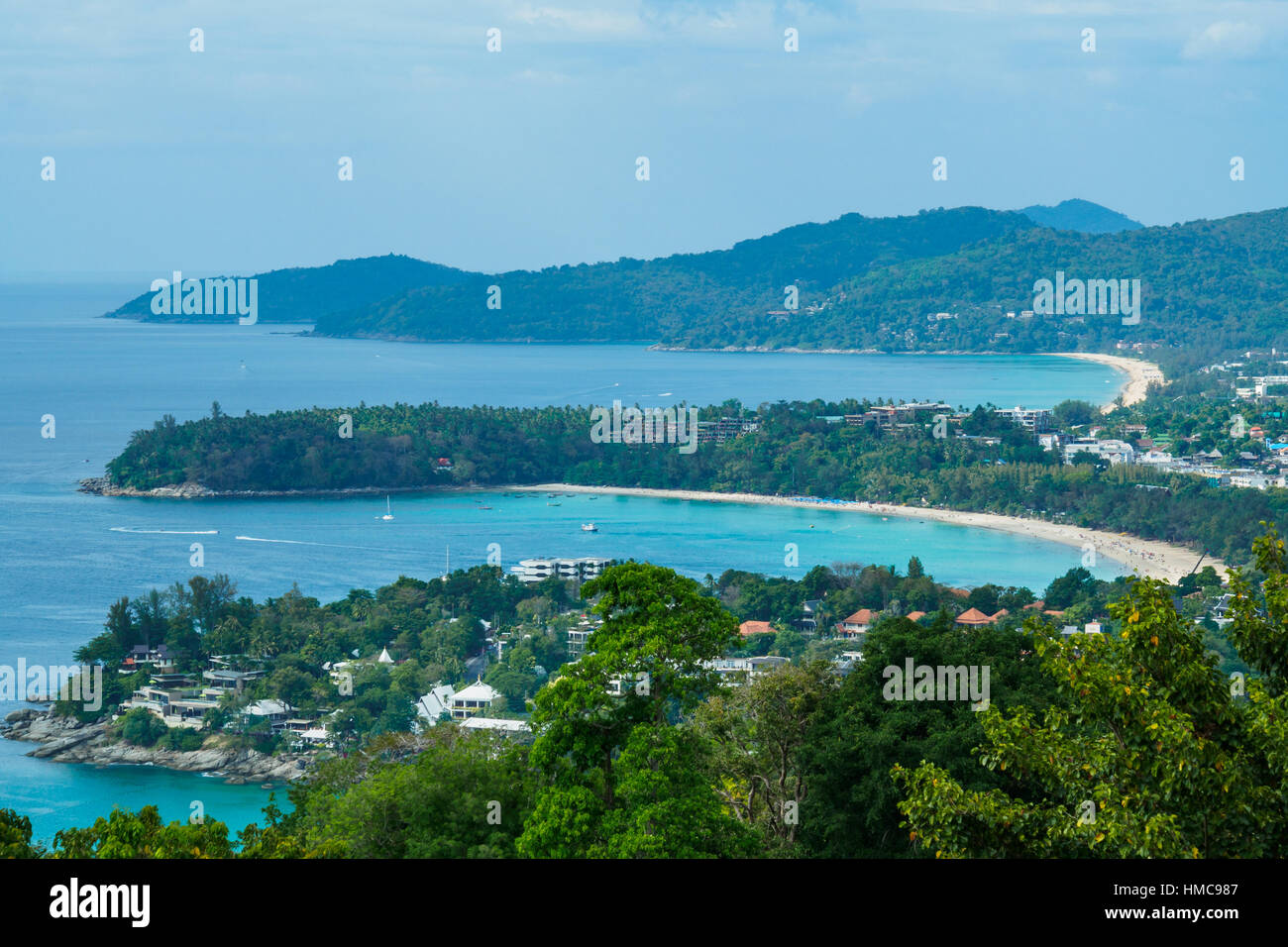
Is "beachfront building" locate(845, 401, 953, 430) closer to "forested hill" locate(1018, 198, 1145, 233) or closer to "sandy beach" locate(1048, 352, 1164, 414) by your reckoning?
"sandy beach" locate(1048, 352, 1164, 414)

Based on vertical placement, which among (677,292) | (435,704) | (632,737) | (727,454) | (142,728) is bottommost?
(142,728)

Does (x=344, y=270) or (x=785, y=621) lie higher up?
(x=344, y=270)

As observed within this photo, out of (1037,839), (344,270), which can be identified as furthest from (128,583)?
(344,270)

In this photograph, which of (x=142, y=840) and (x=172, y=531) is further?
(x=172, y=531)

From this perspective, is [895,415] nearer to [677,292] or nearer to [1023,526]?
[1023,526]

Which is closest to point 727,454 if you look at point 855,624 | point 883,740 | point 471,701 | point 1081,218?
point 855,624
